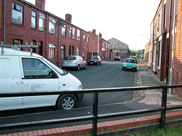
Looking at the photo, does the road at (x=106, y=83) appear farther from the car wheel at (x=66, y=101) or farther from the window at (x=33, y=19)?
the window at (x=33, y=19)

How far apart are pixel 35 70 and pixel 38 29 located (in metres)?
16.5

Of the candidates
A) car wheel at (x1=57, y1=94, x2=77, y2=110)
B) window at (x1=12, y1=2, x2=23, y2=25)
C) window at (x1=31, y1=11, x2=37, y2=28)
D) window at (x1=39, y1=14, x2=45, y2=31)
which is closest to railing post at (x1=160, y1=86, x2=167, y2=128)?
car wheel at (x1=57, y1=94, x2=77, y2=110)

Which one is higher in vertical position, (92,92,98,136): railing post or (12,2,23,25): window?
(12,2,23,25): window

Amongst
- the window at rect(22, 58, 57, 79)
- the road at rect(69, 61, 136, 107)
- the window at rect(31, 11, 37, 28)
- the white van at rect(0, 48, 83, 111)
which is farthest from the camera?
the window at rect(31, 11, 37, 28)

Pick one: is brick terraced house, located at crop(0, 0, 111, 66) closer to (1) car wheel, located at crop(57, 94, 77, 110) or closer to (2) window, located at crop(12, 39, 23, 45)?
(2) window, located at crop(12, 39, 23, 45)

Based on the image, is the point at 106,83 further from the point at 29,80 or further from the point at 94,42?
the point at 94,42

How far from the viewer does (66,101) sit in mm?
6109

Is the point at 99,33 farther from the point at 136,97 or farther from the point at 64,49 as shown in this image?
the point at 136,97

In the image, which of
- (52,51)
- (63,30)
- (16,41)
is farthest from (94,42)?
(16,41)

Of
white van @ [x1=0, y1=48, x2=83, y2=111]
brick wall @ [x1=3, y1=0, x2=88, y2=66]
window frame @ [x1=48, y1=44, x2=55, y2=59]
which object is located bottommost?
white van @ [x1=0, y1=48, x2=83, y2=111]

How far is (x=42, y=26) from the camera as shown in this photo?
2233cm

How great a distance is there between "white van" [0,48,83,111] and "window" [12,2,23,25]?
1287 cm

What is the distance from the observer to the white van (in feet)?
17.5

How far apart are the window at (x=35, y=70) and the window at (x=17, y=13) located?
42.9 ft
